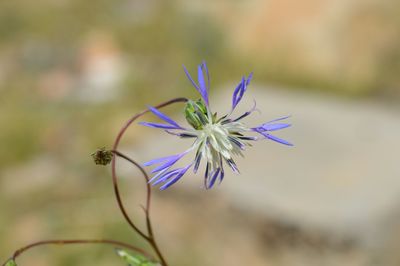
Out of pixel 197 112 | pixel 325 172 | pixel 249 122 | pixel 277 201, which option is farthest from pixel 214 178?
pixel 249 122

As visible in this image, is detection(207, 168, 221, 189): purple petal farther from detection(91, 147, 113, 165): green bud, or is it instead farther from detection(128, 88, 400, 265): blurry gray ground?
detection(128, 88, 400, 265): blurry gray ground

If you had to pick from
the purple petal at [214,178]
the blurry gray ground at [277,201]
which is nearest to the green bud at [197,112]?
the purple petal at [214,178]

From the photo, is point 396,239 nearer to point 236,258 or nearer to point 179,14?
point 236,258

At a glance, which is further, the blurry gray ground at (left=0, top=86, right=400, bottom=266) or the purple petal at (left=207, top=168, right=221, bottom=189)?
the blurry gray ground at (left=0, top=86, right=400, bottom=266)

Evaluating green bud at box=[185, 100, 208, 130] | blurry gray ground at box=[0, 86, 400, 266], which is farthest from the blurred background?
green bud at box=[185, 100, 208, 130]

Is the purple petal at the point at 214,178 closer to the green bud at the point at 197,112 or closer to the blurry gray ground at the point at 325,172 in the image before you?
the green bud at the point at 197,112

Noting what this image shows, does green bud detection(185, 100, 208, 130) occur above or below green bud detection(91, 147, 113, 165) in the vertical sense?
above

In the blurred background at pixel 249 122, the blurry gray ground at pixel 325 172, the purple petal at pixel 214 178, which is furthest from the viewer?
the blurred background at pixel 249 122

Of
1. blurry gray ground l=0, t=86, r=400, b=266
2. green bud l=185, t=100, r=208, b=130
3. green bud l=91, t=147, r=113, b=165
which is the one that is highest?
green bud l=185, t=100, r=208, b=130
